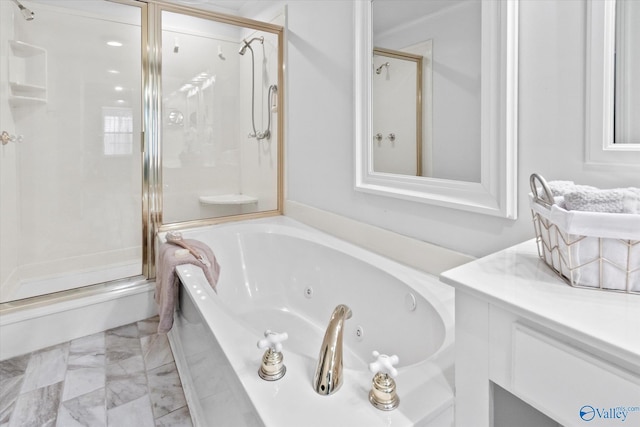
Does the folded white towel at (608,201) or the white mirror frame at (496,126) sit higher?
the white mirror frame at (496,126)

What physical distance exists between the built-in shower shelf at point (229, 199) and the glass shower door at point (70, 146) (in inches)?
18.1

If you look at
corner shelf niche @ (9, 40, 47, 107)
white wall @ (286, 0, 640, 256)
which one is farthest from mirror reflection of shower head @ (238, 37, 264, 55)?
corner shelf niche @ (9, 40, 47, 107)

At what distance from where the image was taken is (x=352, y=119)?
1904mm

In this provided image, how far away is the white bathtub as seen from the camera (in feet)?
2.50

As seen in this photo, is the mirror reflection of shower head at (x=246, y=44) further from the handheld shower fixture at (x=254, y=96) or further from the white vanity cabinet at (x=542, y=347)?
the white vanity cabinet at (x=542, y=347)

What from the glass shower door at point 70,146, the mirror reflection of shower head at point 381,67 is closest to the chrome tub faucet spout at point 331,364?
the mirror reflection of shower head at point 381,67

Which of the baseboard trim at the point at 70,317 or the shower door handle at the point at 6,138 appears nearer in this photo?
the baseboard trim at the point at 70,317

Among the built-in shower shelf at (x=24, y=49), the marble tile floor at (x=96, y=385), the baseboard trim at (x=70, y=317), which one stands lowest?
the marble tile floor at (x=96, y=385)

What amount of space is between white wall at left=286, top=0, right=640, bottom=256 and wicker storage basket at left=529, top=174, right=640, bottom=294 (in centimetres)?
48

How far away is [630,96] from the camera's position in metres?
0.93

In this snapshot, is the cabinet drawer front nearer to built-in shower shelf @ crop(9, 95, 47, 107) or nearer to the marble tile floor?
the marble tile floor

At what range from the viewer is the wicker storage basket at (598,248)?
1.86ft

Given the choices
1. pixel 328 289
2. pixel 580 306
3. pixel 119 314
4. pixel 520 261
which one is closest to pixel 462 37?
pixel 520 261

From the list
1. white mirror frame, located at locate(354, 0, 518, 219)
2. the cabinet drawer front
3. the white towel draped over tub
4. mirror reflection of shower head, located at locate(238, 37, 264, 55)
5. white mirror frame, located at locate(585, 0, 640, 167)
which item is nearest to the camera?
the cabinet drawer front
